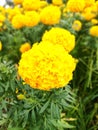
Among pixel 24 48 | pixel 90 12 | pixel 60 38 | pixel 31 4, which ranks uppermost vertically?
pixel 31 4

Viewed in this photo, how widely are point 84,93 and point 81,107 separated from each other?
0.32m

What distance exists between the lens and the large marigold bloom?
188cm

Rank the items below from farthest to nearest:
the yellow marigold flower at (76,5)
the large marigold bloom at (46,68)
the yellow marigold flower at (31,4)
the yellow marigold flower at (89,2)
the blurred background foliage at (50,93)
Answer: the yellow marigold flower at (31,4)
the yellow marigold flower at (89,2)
the yellow marigold flower at (76,5)
the blurred background foliage at (50,93)
the large marigold bloom at (46,68)

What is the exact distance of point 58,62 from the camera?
1.90 m

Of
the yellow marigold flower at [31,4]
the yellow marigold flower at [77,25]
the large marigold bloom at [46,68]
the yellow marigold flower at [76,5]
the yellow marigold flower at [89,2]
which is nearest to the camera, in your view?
the large marigold bloom at [46,68]

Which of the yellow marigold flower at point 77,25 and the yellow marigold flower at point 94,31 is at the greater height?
the yellow marigold flower at point 77,25

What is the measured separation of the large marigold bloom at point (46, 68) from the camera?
188 cm

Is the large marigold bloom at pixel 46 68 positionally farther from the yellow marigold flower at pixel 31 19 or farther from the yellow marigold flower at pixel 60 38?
the yellow marigold flower at pixel 31 19

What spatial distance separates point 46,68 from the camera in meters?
1.88

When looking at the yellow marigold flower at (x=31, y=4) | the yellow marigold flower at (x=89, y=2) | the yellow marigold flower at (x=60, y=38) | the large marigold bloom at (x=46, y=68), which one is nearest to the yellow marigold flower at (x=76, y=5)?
the yellow marigold flower at (x=89, y=2)

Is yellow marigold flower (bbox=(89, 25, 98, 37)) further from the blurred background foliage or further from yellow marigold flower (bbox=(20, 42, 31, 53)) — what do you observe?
yellow marigold flower (bbox=(20, 42, 31, 53))

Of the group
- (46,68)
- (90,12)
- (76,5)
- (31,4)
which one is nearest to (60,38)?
(46,68)

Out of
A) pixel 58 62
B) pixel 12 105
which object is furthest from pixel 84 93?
pixel 58 62

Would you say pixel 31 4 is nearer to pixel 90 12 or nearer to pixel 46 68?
pixel 90 12
